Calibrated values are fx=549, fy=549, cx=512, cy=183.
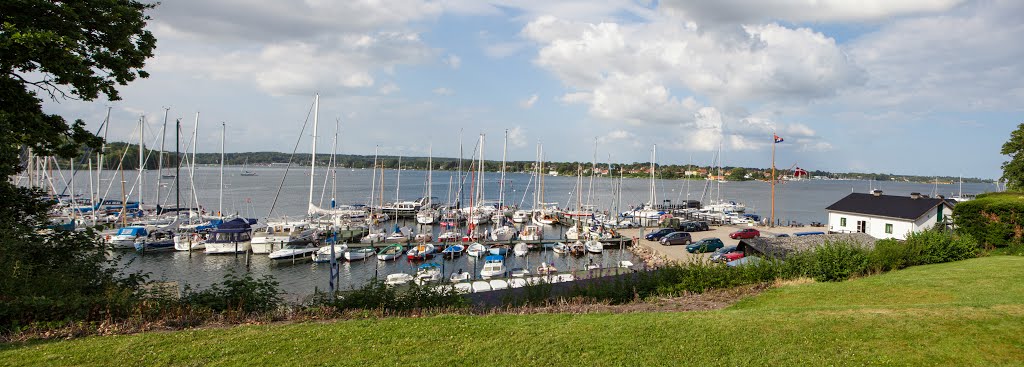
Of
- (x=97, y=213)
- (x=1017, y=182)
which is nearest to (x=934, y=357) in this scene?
(x=1017, y=182)

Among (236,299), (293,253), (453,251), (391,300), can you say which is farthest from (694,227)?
(236,299)

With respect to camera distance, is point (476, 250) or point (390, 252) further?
point (476, 250)

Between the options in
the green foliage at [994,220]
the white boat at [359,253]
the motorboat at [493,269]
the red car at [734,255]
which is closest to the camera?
the green foliage at [994,220]

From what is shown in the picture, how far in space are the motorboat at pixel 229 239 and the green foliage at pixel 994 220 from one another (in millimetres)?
47779

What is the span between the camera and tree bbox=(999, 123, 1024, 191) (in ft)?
151

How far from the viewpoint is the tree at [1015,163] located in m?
45.9

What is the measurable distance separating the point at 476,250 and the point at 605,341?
34.2 metres

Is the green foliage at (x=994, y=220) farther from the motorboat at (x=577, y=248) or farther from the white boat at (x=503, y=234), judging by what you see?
the white boat at (x=503, y=234)

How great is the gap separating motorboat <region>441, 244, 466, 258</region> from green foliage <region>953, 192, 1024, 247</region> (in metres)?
31.6

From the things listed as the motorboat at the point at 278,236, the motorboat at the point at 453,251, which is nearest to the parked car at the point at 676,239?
the motorboat at the point at 453,251

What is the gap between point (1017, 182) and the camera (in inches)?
1817

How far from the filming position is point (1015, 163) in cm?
4628

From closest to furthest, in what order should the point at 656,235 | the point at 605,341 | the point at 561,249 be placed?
the point at 605,341, the point at 561,249, the point at 656,235

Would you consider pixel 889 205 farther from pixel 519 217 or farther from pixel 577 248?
pixel 519 217
